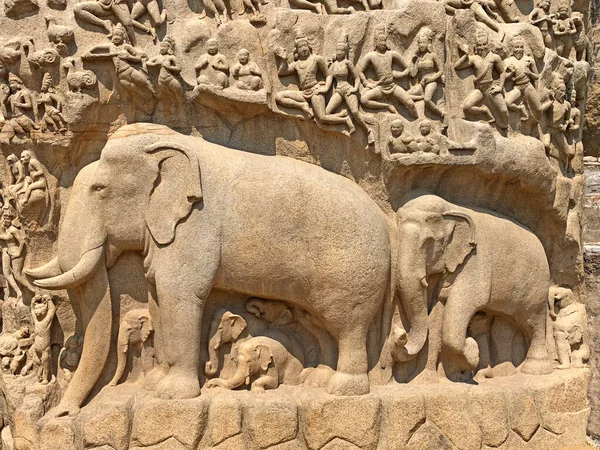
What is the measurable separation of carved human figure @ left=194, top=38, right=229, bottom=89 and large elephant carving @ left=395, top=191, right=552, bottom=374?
1745 millimetres

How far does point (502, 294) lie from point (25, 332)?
386cm

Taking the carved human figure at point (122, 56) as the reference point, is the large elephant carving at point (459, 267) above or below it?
below

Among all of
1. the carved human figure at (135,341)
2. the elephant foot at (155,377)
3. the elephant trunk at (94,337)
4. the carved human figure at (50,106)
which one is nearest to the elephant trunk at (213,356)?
the elephant foot at (155,377)

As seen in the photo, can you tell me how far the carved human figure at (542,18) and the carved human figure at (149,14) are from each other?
312 centimetres

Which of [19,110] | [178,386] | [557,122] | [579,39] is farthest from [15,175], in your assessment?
[579,39]

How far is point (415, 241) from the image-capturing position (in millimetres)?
5512

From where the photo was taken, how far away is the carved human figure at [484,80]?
5.56 m

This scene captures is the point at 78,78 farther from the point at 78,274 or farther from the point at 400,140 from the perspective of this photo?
the point at 400,140

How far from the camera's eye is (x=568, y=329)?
243 inches

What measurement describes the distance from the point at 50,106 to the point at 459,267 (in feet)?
11.2

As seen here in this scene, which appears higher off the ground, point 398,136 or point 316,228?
point 398,136

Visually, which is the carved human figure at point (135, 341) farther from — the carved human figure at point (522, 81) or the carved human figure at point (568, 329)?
the carved human figure at point (568, 329)

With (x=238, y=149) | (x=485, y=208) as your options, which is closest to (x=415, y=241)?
(x=485, y=208)

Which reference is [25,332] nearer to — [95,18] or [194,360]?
[194,360]
